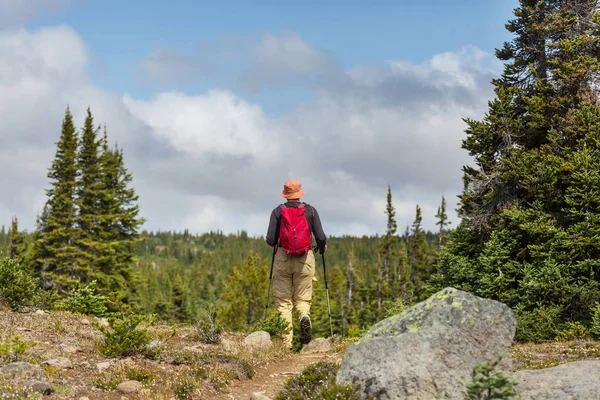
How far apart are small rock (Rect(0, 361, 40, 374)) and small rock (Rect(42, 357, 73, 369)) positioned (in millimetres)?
332

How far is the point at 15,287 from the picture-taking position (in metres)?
12.6

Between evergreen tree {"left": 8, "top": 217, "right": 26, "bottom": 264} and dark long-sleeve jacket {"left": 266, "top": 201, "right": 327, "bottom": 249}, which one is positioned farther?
evergreen tree {"left": 8, "top": 217, "right": 26, "bottom": 264}

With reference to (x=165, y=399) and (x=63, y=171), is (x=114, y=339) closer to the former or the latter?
Result: (x=165, y=399)

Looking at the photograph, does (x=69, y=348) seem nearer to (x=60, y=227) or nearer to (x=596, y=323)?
(x=596, y=323)

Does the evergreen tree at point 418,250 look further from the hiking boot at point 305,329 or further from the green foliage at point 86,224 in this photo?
the hiking boot at point 305,329

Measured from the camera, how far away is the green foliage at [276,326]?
11.8m

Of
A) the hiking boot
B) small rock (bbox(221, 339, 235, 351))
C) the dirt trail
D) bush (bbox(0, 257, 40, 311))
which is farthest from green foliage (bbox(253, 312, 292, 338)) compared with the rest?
bush (bbox(0, 257, 40, 311))

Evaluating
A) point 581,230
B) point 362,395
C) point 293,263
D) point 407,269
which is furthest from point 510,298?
point 407,269

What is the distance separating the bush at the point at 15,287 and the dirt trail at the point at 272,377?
22.7 feet

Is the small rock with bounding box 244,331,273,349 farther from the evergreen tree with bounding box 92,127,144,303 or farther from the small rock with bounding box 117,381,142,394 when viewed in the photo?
the evergreen tree with bounding box 92,127,144,303

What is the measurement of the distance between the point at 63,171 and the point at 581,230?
121 feet

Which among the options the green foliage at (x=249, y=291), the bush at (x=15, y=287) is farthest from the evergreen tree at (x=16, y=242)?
the bush at (x=15, y=287)

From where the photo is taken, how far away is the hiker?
11180 mm

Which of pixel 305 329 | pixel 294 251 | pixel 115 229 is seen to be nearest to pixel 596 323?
pixel 305 329
